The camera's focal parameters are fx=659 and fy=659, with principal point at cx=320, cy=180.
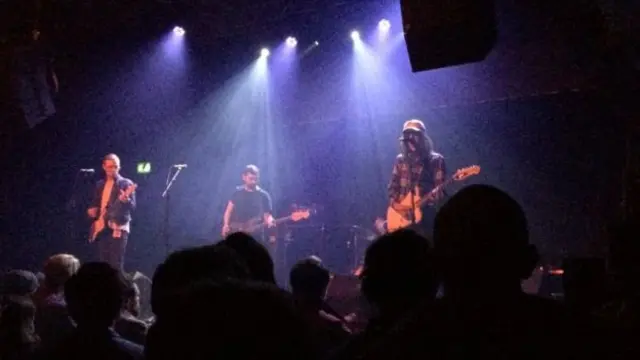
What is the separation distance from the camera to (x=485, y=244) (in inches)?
58.9

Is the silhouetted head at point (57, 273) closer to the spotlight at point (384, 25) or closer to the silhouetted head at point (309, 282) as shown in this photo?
the silhouetted head at point (309, 282)

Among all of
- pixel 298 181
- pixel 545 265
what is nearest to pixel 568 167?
pixel 545 265

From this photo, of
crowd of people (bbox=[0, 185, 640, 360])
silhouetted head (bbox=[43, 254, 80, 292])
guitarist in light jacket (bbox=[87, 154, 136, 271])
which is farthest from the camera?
guitarist in light jacket (bbox=[87, 154, 136, 271])

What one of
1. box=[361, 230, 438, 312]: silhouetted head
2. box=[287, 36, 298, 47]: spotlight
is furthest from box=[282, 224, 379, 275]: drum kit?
box=[361, 230, 438, 312]: silhouetted head

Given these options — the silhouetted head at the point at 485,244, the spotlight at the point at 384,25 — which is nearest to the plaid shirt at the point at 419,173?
the spotlight at the point at 384,25

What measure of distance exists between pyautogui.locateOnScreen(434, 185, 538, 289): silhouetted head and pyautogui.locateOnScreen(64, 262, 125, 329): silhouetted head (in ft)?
5.27

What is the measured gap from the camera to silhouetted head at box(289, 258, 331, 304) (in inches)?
129

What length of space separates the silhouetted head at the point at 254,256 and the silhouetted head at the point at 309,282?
62cm

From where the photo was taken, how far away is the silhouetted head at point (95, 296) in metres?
2.61

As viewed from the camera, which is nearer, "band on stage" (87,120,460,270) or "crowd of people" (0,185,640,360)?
"crowd of people" (0,185,640,360)

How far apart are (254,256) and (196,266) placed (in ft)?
3.45

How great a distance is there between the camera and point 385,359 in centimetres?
139

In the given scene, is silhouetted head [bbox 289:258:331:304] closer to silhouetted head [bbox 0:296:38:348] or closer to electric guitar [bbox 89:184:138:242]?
silhouetted head [bbox 0:296:38:348]

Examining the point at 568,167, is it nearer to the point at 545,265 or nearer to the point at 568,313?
the point at 545,265
